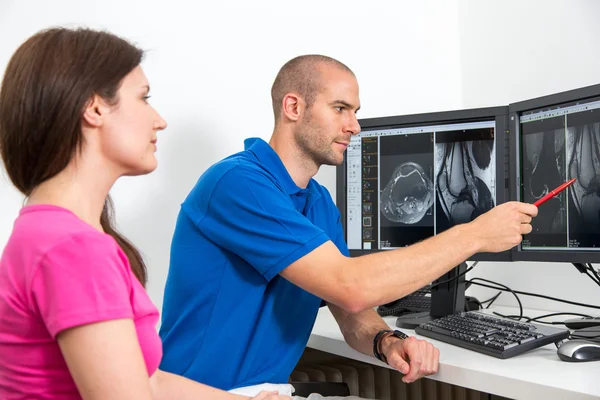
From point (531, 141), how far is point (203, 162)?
0.95 metres

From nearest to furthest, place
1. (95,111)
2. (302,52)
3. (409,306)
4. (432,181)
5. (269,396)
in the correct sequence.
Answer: (95,111) < (269,396) < (432,181) < (409,306) < (302,52)

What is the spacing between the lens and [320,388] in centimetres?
156

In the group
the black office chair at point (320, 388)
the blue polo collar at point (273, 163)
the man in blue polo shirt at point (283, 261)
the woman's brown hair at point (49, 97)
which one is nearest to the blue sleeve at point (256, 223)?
the man in blue polo shirt at point (283, 261)

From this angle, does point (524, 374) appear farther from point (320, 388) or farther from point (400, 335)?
point (320, 388)

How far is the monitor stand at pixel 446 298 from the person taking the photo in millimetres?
1719

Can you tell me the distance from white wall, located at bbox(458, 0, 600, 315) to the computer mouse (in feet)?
2.21

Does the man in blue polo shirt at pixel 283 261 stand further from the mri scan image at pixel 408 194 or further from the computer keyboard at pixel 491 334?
the mri scan image at pixel 408 194

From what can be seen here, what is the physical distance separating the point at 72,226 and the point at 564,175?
1148 millimetres

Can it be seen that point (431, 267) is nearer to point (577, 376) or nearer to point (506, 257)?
point (577, 376)

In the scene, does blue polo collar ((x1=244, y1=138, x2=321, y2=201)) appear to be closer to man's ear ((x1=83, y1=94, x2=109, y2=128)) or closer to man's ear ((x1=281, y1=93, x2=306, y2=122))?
man's ear ((x1=281, y1=93, x2=306, y2=122))

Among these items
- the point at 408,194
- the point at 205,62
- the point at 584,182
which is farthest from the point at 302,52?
the point at 584,182

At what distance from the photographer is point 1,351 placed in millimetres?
822

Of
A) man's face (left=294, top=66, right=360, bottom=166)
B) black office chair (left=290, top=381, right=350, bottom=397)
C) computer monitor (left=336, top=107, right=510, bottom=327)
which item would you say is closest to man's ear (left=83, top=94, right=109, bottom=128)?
man's face (left=294, top=66, right=360, bottom=166)

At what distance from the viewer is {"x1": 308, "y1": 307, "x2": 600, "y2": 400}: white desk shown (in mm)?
1056
